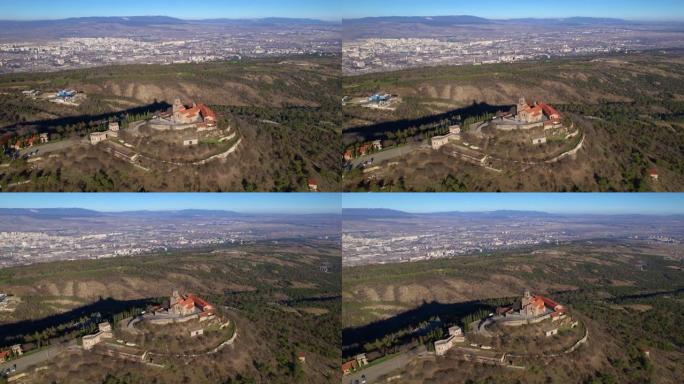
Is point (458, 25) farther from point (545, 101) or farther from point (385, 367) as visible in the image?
point (385, 367)

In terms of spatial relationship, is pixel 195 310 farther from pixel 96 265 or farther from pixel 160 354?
pixel 96 265

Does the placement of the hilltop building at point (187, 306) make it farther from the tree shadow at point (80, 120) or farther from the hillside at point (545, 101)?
the hillside at point (545, 101)

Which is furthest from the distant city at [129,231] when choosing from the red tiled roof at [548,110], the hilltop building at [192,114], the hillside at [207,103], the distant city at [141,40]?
the red tiled roof at [548,110]

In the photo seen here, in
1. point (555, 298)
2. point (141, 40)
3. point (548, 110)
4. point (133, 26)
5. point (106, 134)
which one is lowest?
point (555, 298)

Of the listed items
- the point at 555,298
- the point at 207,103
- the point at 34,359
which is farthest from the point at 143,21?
the point at 555,298

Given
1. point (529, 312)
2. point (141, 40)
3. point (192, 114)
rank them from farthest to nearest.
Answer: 1. point (141, 40)
2. point (529, 312)
3. point (192, 114)

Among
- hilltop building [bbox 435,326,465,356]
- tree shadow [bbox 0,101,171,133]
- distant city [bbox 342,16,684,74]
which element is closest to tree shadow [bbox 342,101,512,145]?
distant city [bbox 342,16,684,74]

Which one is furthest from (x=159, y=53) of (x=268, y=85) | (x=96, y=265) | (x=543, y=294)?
(x=543, y=294)
